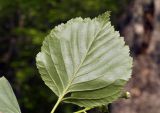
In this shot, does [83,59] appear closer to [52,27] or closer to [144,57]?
[144,57]

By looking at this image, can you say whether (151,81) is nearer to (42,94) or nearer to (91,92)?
(42,94)

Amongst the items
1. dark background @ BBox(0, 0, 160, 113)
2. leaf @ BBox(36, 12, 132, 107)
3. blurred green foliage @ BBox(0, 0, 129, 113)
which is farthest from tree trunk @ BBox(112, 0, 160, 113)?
leaf @ BBox(36, 12, 132, 107)

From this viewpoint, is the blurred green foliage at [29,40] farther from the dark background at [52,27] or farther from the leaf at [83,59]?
the leaf at [83,59]

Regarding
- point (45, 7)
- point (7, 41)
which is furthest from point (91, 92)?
point (7, 41)

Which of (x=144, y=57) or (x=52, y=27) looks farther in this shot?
(x=52, y=27)

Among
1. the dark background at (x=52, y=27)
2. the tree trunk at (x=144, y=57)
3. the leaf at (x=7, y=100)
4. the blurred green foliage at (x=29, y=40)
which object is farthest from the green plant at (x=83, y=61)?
the blurred green foliage at (x=29, y=40)

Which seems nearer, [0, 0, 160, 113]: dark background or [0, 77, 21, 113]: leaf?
[0, 77, 21, 113]: leaf

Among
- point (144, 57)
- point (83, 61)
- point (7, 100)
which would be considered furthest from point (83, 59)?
point (144, 57)

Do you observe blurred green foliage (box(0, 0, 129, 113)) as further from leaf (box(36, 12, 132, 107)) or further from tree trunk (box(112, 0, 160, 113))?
leaf (box(36, 12, 132, 107))
